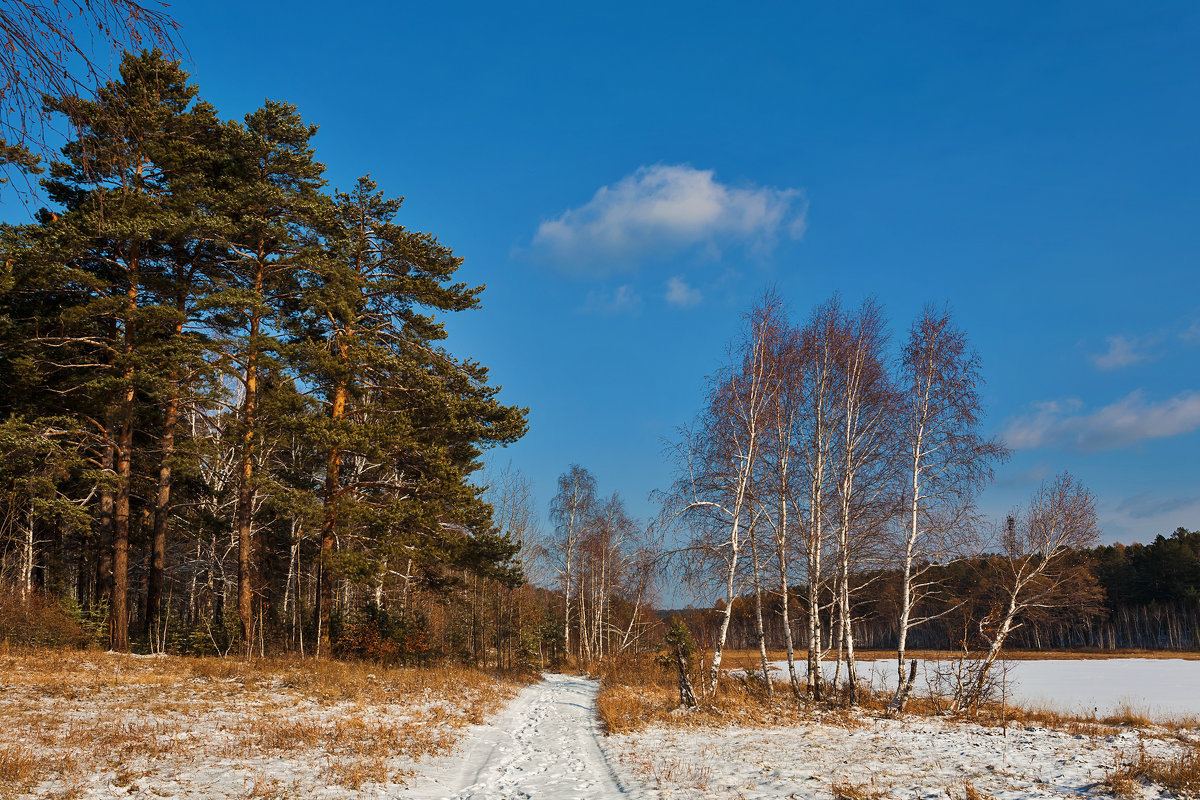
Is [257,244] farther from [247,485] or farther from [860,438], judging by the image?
[860,438]

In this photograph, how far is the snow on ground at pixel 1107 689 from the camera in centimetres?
1866

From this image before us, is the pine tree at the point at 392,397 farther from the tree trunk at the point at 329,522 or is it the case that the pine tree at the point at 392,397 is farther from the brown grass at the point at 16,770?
the brown grass at the point at 16,770

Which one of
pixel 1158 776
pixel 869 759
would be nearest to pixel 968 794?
pixel 869 759

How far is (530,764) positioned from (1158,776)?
841 centimetres

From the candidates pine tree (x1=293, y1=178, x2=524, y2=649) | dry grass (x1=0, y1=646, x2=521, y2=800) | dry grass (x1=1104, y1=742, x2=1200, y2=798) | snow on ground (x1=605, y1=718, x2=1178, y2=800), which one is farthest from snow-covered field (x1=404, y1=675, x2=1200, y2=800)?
pine tree (x1=293, y1=178, x2=524, y2=649)

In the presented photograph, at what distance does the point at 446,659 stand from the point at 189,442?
43.0 ft

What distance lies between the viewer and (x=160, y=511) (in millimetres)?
19406

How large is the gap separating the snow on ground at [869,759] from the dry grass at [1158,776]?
242 millimetres

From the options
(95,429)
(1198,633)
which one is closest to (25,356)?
(95,429)

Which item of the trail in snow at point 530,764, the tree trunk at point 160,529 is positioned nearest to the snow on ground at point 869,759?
the trail in snow at point 530,764

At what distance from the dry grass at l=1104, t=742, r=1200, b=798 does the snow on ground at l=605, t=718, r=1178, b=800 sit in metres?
0.24

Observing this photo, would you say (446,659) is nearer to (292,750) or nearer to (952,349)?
(292,750)

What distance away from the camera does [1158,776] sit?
8156 mm

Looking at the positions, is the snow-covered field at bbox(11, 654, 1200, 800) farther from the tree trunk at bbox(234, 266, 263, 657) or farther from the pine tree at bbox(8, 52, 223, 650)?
the pine tree at bbox(8, 52, 223, 650)
